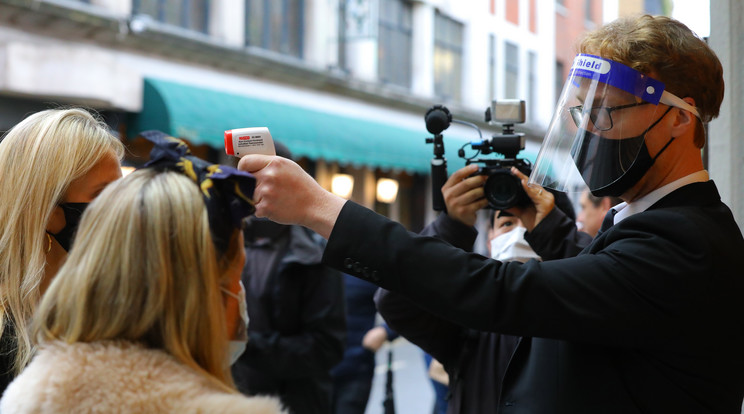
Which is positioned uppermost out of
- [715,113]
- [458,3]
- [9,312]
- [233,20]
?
[458,3]

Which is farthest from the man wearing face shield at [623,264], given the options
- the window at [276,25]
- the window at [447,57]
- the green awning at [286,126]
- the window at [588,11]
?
the window at [588,11]

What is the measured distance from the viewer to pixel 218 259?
5.12 feet

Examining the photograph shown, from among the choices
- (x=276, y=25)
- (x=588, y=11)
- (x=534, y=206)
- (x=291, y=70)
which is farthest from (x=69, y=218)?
(x=588, y=11)

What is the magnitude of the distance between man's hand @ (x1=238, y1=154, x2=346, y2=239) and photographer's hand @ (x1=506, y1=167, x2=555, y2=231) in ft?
2.80

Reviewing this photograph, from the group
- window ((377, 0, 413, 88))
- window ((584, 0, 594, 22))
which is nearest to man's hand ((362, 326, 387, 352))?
window ((377, 0, 413, 88))

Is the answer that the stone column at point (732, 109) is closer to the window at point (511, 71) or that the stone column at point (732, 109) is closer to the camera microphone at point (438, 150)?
the camera microphone at point (438, 150)

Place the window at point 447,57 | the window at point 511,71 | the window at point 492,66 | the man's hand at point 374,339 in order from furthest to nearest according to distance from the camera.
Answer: the window at point 511,71
the window at point 492,66
the window at point 447,57
the man's hand at point 374,339

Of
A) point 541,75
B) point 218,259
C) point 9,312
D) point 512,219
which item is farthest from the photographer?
point 541,75

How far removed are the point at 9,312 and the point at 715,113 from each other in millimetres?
1818

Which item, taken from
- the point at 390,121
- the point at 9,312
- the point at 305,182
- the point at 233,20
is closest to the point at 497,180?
the point at 305,182

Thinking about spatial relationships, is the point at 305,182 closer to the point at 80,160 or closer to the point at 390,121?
the point at 80,160

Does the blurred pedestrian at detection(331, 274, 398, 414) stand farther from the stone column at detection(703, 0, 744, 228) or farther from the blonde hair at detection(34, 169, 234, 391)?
the blonde hair at detection(34, 169, 234, 391)

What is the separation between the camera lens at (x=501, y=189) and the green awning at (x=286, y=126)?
7334mm

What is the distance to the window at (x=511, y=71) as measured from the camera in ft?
76.0
